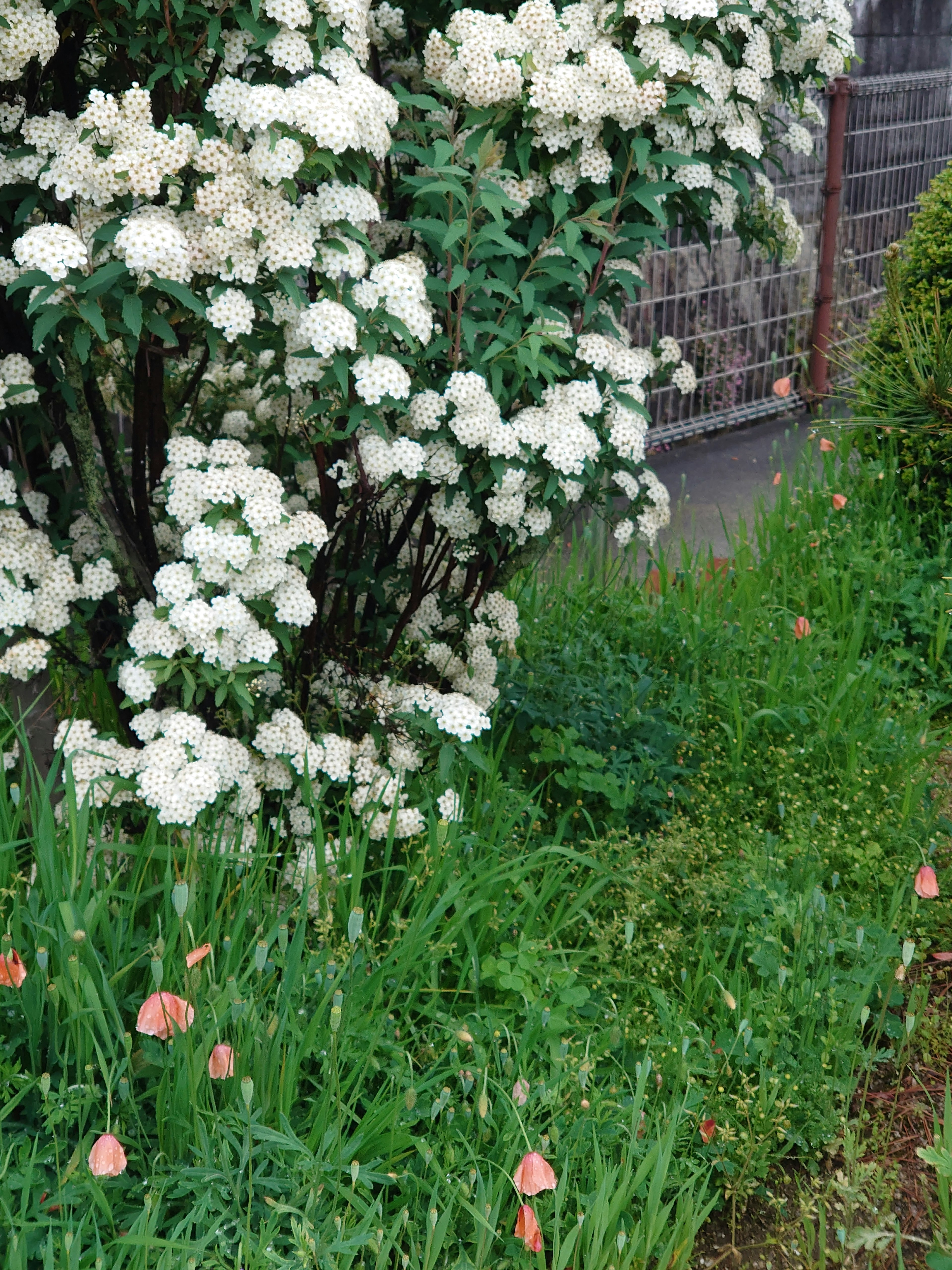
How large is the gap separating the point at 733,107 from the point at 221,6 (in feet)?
3.79

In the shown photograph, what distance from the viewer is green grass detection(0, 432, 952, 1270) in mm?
1938

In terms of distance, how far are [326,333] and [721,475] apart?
4.28 metres

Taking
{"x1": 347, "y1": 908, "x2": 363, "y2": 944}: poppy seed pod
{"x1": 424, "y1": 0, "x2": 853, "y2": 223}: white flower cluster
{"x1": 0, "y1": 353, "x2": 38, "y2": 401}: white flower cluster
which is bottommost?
{"x1": 347, "y1": 908, "x2": 363, "y2": 944}: poppy seed pod

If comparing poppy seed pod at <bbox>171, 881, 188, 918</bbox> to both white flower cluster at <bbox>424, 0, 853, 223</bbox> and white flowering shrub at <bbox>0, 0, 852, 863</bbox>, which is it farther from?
white flower cluster at <bbox>424, 0, 853, 223</bbox>

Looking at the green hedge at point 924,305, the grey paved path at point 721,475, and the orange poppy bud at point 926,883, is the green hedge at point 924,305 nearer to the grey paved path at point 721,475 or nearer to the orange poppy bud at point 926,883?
the grey paved path at point 721,475

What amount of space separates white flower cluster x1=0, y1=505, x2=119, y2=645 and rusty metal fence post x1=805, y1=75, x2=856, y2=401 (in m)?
5.00

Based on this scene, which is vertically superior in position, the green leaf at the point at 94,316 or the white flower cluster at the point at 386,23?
the white flower cluster at the point at 386,23

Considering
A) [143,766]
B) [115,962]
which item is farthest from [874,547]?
[115,962]

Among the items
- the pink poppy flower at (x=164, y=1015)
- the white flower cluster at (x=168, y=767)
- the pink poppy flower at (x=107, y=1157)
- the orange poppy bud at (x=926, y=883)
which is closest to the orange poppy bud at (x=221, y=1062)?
the pink poppy flower at (x=164, y=1015)

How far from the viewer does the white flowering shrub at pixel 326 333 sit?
7.62 ft

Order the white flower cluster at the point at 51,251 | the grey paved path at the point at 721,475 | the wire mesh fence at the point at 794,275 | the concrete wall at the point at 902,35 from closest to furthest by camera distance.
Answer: the white flower cluster at the point at 51,251 < the grey paved path at the point at 721,475 < the wire mesh fence at the point at 794,275 < the concrete wall at the point at 902,35

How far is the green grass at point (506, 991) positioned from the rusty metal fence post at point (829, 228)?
13.3 feet

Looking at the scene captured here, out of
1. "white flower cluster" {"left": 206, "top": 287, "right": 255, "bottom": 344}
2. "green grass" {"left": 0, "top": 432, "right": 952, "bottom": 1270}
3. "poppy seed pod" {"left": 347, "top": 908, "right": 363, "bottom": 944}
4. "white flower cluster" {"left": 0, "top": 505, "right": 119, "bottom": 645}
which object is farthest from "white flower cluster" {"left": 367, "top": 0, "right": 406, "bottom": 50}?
"poppy seed pod" {"left": 347, "top": 908, "right": 363, "bottom": 944}

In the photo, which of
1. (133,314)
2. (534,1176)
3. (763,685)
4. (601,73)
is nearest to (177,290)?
(133,314)
